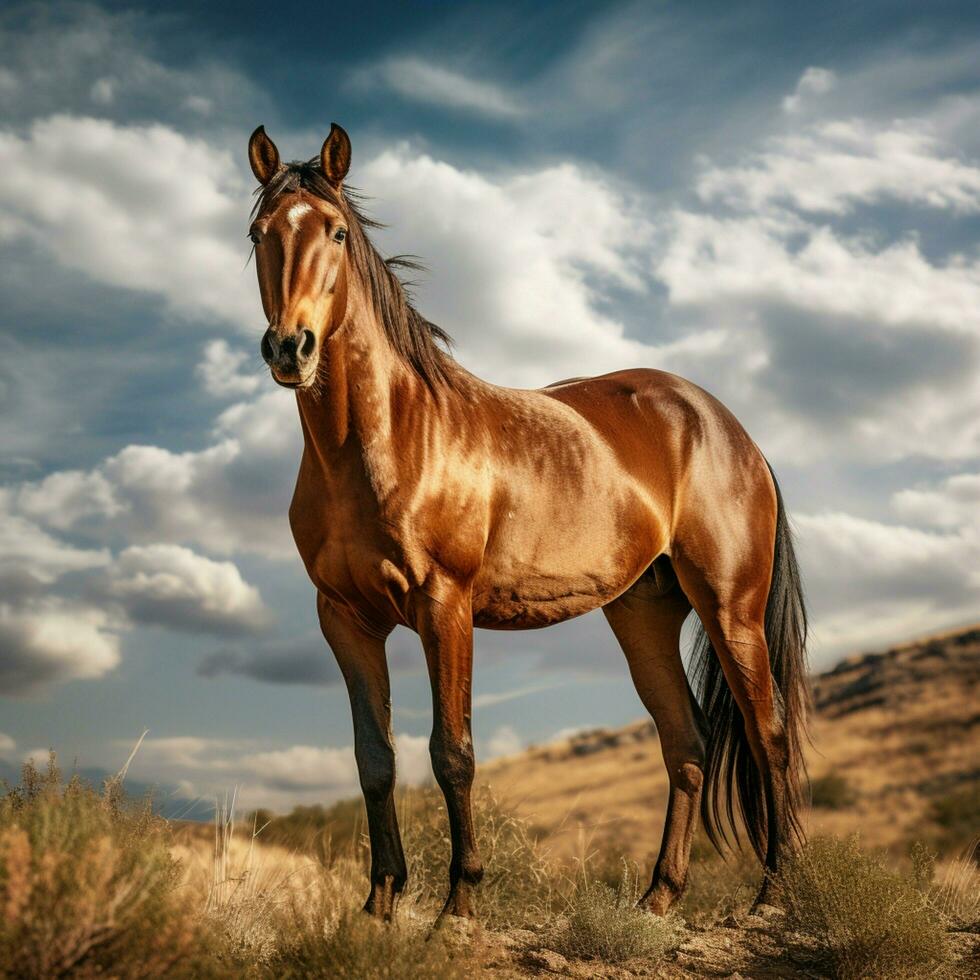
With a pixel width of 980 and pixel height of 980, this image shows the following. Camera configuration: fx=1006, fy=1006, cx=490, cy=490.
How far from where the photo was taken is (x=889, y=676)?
83.2ft

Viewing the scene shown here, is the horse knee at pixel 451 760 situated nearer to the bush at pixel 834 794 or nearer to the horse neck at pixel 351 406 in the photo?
the horse neck at pixel 351 406

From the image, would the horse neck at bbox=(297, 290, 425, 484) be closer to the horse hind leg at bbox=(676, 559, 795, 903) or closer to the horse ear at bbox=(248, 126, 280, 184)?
the horse ear at bbox=(248, 126, 280, 184)

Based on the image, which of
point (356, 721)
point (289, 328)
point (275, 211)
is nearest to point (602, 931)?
point (356, 721)

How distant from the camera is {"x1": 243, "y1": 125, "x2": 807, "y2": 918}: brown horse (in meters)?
5.00

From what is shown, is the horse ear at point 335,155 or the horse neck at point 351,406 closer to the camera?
the horse neck at point 351,406

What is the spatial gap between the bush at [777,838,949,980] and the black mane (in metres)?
3.65

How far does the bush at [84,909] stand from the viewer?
3066mm

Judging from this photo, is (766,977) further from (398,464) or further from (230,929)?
(398,464)

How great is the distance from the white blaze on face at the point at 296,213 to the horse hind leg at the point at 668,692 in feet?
10.9

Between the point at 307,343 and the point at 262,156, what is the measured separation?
1.47 m

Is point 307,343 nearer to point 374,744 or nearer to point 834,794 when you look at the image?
point 374,744

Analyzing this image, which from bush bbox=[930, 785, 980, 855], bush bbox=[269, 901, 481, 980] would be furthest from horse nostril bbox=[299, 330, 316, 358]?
bush bbox=[930, 785, 980, 855]

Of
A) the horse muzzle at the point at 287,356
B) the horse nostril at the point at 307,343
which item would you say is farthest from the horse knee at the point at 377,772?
the horse nostril at the point at 307,343

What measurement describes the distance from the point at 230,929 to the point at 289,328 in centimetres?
313
